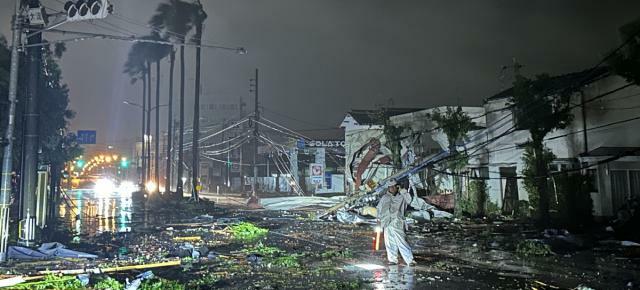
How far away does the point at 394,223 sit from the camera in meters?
12.6

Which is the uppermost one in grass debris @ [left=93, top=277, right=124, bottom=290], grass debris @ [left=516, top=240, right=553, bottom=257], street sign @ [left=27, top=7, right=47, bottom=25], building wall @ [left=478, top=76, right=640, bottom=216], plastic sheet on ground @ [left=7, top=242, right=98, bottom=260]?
street sign @ [left=27, top=7, right=47, bottom=25]

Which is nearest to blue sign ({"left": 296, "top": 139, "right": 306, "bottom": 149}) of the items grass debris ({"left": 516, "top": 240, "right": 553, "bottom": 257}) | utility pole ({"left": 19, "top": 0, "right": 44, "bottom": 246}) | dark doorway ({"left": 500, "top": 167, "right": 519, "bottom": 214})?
dark doorway ({"left": 500, "top": 167, "right": 519, "bottom": 214})

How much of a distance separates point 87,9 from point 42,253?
685 centimetres

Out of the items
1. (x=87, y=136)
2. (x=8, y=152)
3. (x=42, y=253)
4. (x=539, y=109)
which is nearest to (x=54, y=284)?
(x=42, y=253)

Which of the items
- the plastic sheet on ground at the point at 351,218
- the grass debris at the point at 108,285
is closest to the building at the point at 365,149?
the plastic sheet on ground at the point at 351,218

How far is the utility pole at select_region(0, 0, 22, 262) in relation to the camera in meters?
12.6

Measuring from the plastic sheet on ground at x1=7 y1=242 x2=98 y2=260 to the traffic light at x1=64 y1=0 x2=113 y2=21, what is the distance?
21.3 feet

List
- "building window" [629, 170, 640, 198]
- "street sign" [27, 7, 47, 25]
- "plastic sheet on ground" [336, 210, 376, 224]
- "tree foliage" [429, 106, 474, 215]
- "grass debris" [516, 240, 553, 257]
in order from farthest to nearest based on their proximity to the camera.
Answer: "tree foliage" [429, 106, 474, 215] < "plastic sheet on ground" [336, 210, 376, 224] < "building window" [629, 170, 640, 198] < "street sign" [27, 7, 47, 25] < "grass debris" [516, 240, 553, 257]

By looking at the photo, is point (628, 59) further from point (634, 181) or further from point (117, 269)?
point (117, 269)

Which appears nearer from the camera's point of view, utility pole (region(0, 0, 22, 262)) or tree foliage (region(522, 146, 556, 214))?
utility pole (region(0, 0, 22, 262))

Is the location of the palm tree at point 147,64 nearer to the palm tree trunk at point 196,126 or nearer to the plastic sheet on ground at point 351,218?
the palm tree trunk at point 196,126

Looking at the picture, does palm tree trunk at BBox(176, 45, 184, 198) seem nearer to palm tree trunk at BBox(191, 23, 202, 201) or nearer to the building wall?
palm tree trunk at BBox(191, 23, 202, 201)

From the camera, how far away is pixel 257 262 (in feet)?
41.5

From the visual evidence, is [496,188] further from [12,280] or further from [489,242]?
[12,280]
